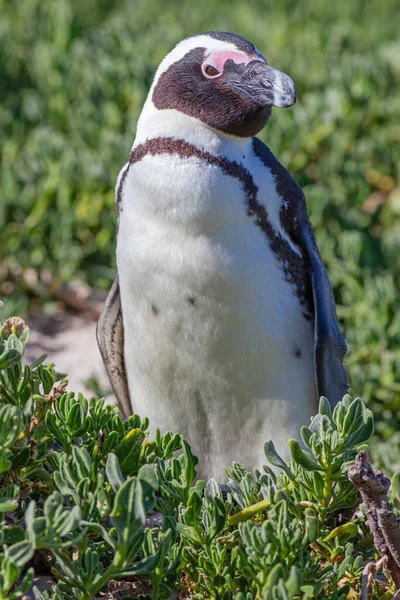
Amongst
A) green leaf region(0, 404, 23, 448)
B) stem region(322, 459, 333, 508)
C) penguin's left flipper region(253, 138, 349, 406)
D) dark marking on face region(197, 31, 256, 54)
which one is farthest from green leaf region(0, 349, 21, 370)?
dark marking on face region(197, 31, 256, 54)

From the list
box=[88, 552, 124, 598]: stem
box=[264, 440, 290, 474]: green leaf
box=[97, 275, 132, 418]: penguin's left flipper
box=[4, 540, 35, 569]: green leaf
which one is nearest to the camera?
box=[4, 540, 35, 569]: green leaf

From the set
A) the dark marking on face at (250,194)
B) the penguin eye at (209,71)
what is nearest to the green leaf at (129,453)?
the dark marking on face at (250,194)

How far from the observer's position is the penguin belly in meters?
2.49

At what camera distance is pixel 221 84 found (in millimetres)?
2516

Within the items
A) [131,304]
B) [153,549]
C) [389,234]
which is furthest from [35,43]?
Answer: [153,549]

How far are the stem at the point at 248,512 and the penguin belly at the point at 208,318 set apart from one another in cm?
64

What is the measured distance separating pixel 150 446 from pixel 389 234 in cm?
259

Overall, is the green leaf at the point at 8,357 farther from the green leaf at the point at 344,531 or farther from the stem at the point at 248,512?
the green leaf at the point at 344,531

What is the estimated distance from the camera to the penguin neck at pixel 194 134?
2.51 m

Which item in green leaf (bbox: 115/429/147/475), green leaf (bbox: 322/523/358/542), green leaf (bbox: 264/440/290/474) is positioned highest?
green leaf (bbox: 115/429/147/475)

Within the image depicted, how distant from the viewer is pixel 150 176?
99.5 inches

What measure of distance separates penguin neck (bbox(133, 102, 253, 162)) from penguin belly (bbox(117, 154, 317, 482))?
51mm

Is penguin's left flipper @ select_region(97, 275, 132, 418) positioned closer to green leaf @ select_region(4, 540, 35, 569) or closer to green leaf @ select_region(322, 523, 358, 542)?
green leaf @ select_region(322, 523, 358, 542)

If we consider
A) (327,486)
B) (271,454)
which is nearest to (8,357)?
(271,454)
